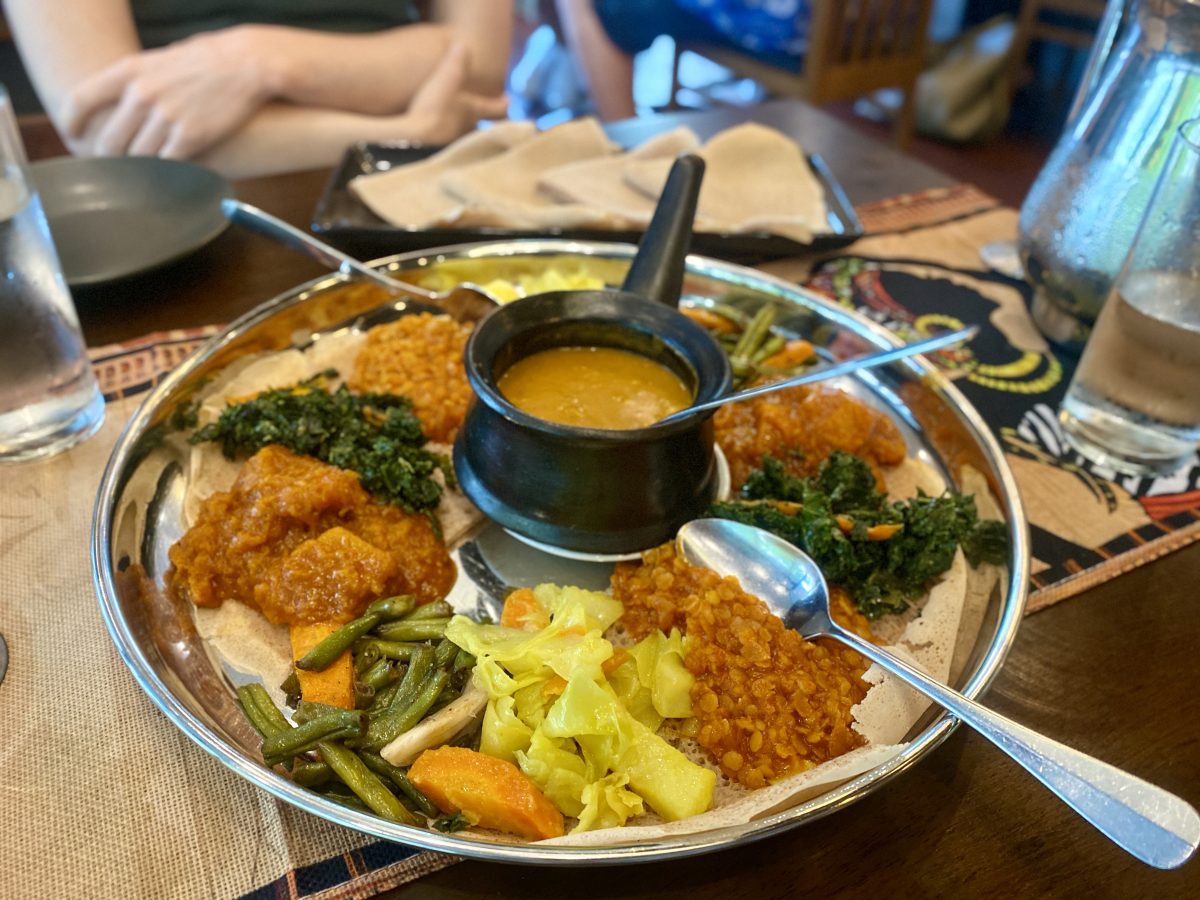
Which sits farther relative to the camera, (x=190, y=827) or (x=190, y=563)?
(x=190, y=563)

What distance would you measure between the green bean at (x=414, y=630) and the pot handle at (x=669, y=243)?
0.87m

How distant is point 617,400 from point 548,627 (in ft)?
1.81

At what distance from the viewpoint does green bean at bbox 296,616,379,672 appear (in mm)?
1419

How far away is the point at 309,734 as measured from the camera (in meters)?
1.28

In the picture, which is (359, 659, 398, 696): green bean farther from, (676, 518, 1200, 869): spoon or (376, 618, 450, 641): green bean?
(676, 518, 1200, 869): spoon

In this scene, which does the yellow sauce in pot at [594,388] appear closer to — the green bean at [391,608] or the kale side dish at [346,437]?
the kale side dish at [346,437]

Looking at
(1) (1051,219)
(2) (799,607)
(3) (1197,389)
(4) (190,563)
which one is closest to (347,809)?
(4) (190,563)

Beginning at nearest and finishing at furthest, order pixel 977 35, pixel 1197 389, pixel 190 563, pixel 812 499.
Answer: pixel 190 563 < pixel 812 499 < pixel 1197 389 < pixel 977 35

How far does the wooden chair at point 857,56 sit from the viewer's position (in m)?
5.93

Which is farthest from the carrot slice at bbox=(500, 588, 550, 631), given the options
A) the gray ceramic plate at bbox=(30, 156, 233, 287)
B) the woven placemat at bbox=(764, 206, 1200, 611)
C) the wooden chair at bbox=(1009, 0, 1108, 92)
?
the wooden chair at bbox=(1009, 0, 1108, 92)

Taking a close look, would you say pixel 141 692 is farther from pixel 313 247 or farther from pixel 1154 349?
pixel 1154 349

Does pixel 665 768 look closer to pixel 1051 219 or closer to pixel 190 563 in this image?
pixel 190 563

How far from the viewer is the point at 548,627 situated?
142 centimetres

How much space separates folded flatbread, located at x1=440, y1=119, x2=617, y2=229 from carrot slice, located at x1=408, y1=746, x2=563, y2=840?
179 cm
